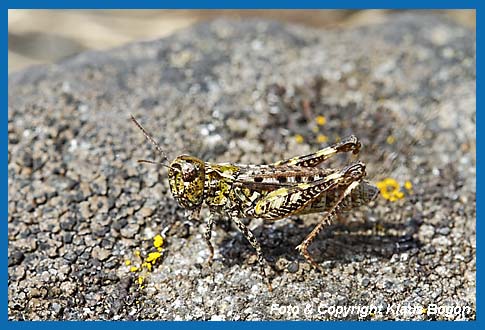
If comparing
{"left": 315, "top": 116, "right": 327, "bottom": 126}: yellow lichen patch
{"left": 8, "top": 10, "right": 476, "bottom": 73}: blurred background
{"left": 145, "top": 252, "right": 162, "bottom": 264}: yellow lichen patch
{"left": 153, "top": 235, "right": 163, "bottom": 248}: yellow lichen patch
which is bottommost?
{"left": 145, "top": 252, "right": 162, "bottom": 264}: yellow lichen patch

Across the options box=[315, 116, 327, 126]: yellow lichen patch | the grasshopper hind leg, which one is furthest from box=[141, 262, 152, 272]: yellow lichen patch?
box=[315, 116, 327, 126]: yellow lichen patch

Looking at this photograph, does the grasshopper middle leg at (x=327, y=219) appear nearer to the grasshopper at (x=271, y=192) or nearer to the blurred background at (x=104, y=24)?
the grasshopper at (x=271, y=192)

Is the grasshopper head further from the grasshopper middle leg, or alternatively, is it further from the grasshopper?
the grasshopper middle leg

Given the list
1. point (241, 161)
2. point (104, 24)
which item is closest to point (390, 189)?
point (241, 161)

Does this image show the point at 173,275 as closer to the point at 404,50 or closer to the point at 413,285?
the point at 413,285

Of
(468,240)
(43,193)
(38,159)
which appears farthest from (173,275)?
(468,240)

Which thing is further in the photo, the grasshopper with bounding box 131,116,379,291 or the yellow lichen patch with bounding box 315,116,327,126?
the yellow lichen patch with bounding box 315,116,327,126

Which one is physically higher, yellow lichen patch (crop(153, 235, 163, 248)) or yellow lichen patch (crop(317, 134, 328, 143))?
yellow lichen patch (crop(317, 134, 328, 143))

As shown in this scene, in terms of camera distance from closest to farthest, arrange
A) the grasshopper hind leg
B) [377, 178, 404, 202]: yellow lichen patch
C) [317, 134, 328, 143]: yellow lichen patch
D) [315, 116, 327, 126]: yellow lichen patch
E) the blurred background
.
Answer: the grasshopper hind leg
[377, 178, 404, 202]: yellow lichen patch
[317, 134, 328, 143]: yellow lichen patch
[315, 116, 327, 126]: yellow lichen patch
the blurred background
